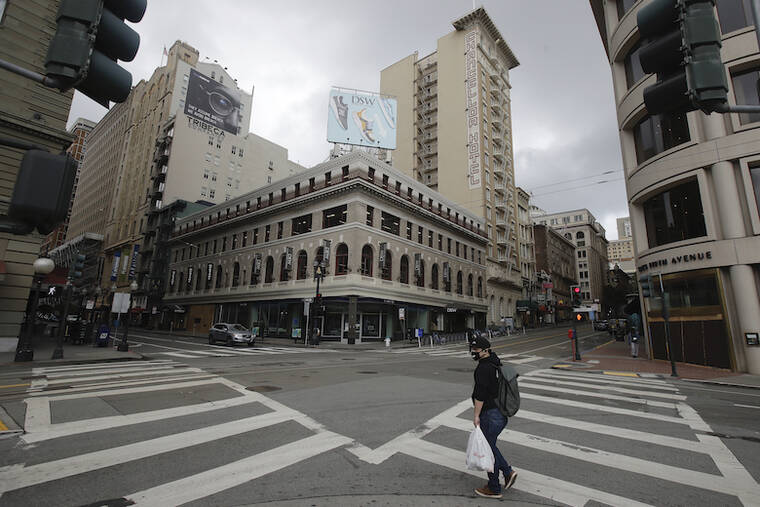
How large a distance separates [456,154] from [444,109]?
8391 mm

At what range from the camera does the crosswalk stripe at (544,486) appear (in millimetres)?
3828

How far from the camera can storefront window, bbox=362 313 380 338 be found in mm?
32688

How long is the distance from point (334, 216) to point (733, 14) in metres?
28.0

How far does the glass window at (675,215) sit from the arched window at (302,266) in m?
26.7

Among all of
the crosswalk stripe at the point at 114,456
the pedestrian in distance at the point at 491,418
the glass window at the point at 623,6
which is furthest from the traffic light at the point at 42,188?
the glass window at the point at 623,6

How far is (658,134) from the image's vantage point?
20156mm

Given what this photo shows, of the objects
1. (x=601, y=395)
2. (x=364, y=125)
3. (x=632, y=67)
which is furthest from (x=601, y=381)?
(x=364, y=125)

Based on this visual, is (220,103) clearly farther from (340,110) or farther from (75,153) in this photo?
(75,153)

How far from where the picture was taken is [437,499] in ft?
12.5

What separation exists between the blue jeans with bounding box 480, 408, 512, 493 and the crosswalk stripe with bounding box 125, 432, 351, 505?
2374 millimetres

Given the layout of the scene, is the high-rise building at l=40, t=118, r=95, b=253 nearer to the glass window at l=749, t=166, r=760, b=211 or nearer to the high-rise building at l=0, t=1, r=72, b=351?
the high-rise building at l=0, t=1, r=72, b=351

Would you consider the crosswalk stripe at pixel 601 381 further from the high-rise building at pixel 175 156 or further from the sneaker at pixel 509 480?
the high-rise building at pixel 175 156

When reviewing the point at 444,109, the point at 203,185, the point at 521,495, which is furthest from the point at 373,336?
the point at 203,185

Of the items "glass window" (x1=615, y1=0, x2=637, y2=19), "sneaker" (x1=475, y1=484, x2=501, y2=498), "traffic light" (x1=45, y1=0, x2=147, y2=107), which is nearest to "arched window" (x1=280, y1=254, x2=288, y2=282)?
"glass window" (x1=615, y1=0, x2=637, y2=19)
